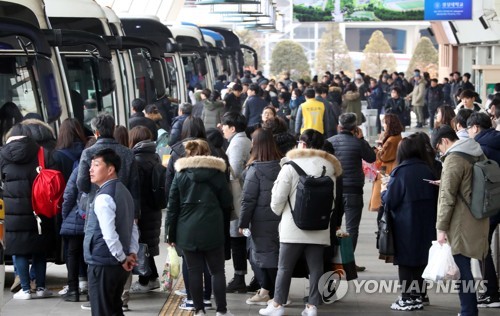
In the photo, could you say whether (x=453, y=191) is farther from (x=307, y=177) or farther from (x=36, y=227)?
(x=36, y=227)

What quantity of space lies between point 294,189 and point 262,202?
51 centimetres

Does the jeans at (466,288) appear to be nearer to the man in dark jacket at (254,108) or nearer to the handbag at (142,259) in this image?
the handbag at (142,259)

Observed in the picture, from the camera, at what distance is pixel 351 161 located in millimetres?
13016

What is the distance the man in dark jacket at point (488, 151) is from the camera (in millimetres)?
11219

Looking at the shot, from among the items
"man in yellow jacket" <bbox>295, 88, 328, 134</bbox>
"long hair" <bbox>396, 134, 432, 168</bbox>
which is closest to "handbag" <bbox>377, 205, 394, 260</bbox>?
"long hair" <bbox>396, 134, 432, 168</bbox>

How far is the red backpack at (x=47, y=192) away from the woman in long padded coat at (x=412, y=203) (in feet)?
9.39

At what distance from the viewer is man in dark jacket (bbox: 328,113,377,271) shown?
1304cm

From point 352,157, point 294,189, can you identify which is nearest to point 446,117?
point 352,157

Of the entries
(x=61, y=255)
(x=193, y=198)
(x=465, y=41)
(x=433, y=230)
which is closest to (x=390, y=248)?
(x=433, y=230)

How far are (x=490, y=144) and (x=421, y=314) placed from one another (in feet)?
5.41

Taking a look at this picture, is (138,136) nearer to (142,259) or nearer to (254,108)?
(142,259)

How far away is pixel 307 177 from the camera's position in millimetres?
10430

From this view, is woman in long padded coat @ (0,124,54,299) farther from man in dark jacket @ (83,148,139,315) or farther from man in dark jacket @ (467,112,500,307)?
man in dark jacket @ (467,112,500,307)

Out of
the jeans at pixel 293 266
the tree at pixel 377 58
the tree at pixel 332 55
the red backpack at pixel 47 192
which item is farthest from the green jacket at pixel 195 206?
the tree at pixel 332 55
